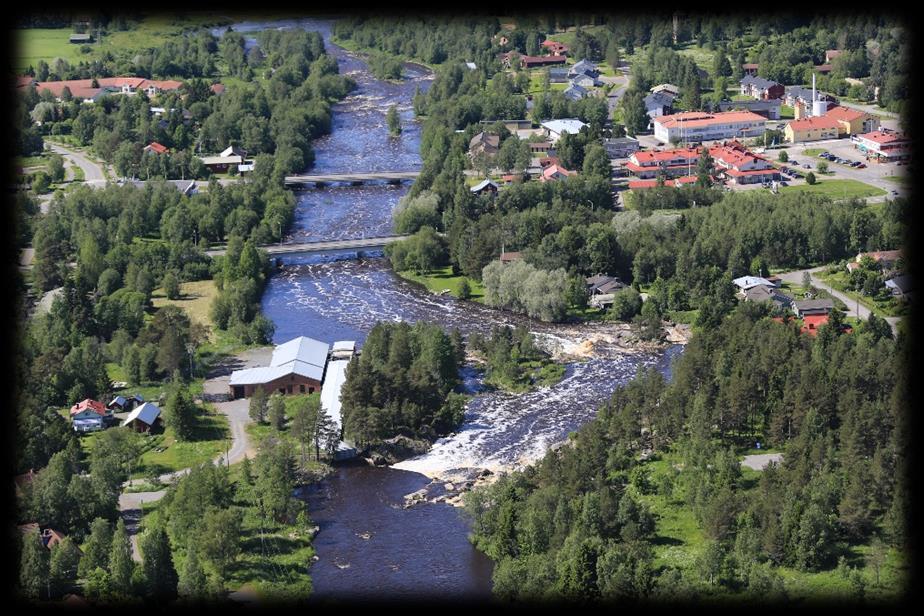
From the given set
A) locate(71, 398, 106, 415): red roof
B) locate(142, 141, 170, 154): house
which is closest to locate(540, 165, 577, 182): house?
locate(142, 141, 170, 154): house

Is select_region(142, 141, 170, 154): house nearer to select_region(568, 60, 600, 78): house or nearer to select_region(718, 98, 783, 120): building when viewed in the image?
select_region(568, 60, 600, 78): house

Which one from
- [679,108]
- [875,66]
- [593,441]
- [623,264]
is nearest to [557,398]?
[593,441]

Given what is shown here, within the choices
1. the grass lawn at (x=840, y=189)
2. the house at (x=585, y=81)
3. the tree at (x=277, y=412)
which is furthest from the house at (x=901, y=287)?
the house at (x=585, y=81)

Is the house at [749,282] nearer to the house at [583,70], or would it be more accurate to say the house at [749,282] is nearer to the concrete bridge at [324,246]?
the concrete bridge at [324,246]

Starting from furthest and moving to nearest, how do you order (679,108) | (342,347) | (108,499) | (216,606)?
(679,108)
(342,347)
(108,499)
(216,606)

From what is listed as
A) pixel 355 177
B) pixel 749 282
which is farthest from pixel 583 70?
pixel 749 282

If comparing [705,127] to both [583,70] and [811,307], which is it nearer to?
[583,70]

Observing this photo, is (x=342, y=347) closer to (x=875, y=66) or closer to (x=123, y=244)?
(x=123, y=244)
